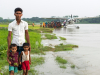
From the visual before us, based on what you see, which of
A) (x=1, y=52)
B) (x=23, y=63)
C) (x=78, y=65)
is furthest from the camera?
(x=1, y=52)

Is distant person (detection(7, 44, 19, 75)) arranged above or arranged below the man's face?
below

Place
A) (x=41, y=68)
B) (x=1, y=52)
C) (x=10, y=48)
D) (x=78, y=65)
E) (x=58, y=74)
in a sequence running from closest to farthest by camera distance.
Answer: (x=10, y=48) → (x=58, y=74) → (x=41, y=68) → (x=78, y=65) → (x=1, y=52)

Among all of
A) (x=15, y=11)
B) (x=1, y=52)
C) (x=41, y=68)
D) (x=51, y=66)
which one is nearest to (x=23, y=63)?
(x=15, y=11)

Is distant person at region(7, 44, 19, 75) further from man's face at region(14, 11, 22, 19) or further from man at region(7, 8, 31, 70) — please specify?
man's face at region(14, 11, 22, 19)

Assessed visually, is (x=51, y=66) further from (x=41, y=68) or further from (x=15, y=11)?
(x=15, y=11)

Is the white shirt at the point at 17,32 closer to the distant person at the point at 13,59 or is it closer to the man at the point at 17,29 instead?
the man at the point at 17,29

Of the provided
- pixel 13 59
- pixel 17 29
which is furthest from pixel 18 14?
pixel 13 59

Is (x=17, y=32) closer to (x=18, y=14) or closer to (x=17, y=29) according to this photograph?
(x=17, y=29)

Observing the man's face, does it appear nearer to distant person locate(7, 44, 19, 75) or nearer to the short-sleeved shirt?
distant person locate(7, 44, 19, 75)

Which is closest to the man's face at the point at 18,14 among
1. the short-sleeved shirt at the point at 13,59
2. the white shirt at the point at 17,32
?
the white shirt at the point at 17,32

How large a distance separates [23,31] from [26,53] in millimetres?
516

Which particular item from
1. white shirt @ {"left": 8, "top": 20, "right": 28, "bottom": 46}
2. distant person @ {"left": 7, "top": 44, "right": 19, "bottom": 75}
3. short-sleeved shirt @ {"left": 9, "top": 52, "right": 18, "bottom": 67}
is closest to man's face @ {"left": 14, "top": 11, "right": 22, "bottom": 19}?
white shirt @ {"left": 8, "top": 20, "right": 28, "bottom": 46}

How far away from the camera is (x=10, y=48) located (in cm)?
410

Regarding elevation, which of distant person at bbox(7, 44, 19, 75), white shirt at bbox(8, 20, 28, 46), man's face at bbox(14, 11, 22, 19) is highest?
man's face at bbox(14, 11, 22, 19)
